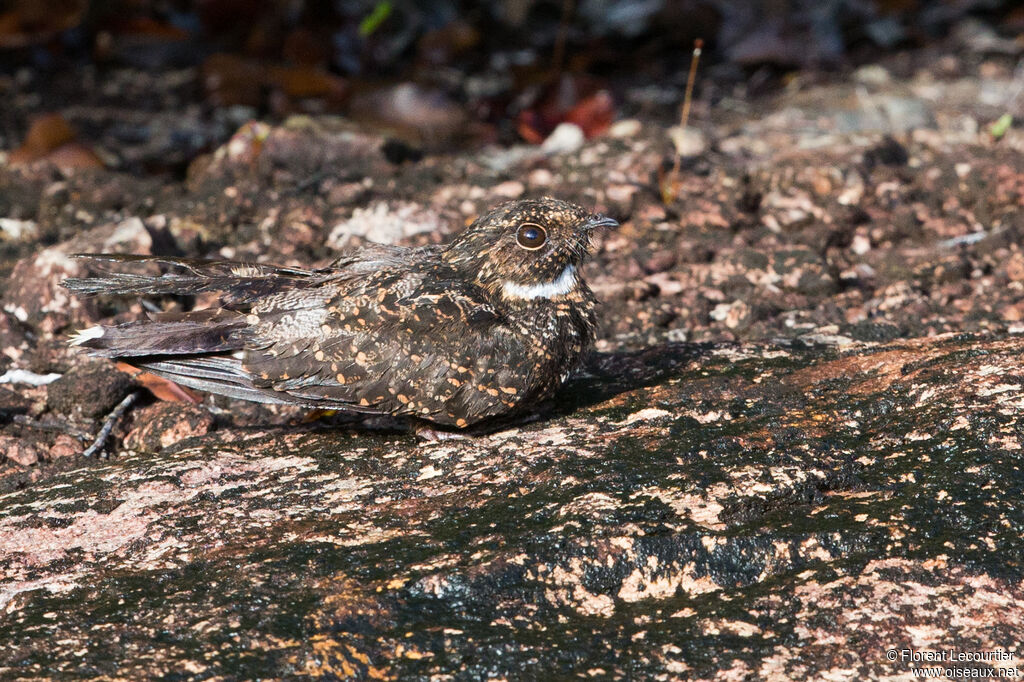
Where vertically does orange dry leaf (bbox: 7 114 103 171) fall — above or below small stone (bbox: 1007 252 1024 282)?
above

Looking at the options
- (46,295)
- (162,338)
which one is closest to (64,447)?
(162,338)

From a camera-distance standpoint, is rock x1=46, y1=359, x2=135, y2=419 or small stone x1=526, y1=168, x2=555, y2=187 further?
small stone x1=526, y1=168, x2=555, y2=187

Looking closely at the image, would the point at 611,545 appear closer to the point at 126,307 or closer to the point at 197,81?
the point at 126,307

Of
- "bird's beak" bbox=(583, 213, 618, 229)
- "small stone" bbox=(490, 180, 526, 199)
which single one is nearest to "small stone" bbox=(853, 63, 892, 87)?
"small stone" bbox=(490, 180, 526, 199)

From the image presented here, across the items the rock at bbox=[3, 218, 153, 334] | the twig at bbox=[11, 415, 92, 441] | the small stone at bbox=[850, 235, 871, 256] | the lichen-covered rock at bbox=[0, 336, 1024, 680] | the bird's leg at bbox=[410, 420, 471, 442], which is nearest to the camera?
the lichen-covered rock at bbox=[0, 336, 1024, 680]

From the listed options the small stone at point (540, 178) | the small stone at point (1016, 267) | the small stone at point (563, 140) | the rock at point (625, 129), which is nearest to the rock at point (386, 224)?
the small stone at point (540, 178)

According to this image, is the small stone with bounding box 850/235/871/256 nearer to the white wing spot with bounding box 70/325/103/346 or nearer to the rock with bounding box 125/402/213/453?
the rock with bounding box 125/402/213/453
